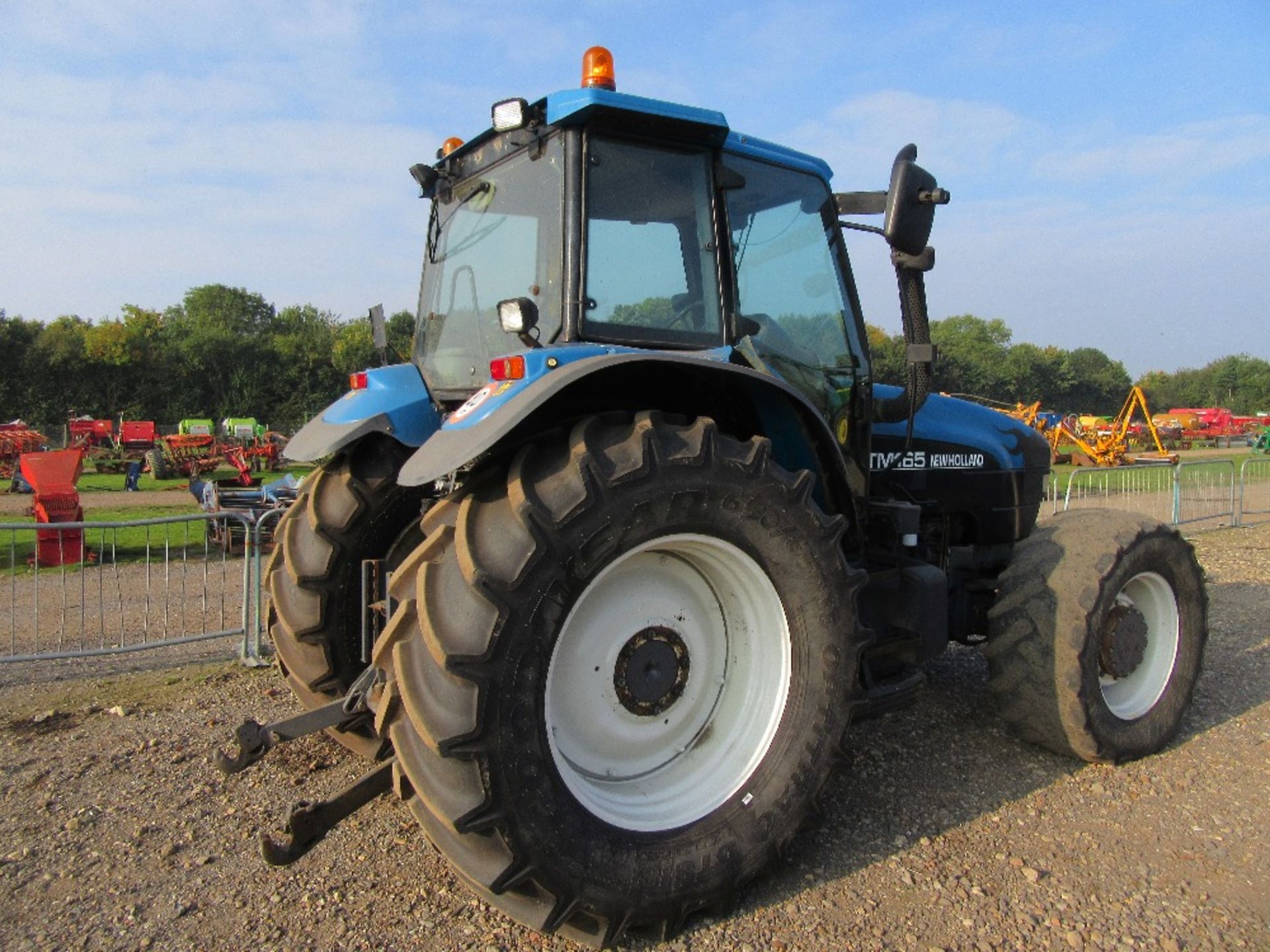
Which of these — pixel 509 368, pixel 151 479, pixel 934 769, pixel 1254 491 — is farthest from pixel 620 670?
pixel 151 479

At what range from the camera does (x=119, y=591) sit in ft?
21.7

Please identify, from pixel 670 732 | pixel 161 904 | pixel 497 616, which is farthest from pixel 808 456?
pixel 161 904

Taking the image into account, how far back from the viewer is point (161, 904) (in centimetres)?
272

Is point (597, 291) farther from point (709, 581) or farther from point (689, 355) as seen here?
point (709, 581)

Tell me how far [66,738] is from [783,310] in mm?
3935

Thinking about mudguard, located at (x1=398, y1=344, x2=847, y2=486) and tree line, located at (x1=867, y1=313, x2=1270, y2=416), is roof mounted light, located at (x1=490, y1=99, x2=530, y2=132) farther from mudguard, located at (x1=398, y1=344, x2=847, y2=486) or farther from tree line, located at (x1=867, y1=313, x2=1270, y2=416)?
tree line, located at (x1=867, y1=313, x2=1270, y2=416)

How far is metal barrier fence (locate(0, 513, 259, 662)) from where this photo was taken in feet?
19.5

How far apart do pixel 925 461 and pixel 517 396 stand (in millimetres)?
2568

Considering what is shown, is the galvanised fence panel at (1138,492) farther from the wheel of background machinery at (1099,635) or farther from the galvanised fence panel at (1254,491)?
the wheel of background machinery at (1099,635)

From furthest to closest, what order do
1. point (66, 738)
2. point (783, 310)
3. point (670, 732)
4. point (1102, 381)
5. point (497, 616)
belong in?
point (1102, 381)
point (66, 738)
point (783, 310)
point (670, 732)
point (497, 616)

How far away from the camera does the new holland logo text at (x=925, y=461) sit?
161 inches

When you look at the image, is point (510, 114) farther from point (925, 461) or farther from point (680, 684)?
point (925, 461)

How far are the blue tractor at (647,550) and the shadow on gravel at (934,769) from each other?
0.21m

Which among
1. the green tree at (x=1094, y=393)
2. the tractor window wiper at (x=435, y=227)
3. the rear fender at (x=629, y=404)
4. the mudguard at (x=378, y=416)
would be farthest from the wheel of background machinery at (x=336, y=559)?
the green tree at (x=1094, y=393)
